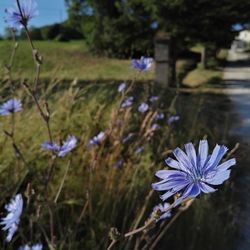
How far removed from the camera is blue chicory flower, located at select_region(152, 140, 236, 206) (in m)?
0.56

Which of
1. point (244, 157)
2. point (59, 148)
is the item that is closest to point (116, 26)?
point (244, 157)

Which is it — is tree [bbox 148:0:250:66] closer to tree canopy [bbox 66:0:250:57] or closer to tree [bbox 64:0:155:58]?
tree canopy [bbox 66:0:250:57]

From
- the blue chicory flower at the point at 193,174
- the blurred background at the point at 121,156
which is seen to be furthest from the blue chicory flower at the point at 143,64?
the blue chicory flower at the point at 193,174

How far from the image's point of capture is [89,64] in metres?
16.3

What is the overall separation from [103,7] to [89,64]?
6.31 feet

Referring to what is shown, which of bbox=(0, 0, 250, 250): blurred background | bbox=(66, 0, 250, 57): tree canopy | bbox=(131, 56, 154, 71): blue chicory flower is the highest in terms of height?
A: bbox=(131, 56, 154, 71): blue chicory flower

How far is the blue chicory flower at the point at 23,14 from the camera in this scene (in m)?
1.29

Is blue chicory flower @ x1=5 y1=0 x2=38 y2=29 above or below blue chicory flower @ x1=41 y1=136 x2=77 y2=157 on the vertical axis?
above

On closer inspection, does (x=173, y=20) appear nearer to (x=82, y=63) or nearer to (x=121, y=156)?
(x=82, y=63)

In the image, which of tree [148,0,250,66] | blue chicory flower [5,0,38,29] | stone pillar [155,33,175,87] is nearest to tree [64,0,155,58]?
tree [148,0,250,66]

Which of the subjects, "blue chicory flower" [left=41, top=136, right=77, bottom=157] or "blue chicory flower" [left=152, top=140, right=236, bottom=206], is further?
"blue chicory flower" [left=41, top=136, right=77, bottom=157]

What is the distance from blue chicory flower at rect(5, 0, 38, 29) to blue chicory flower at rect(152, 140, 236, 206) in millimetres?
781

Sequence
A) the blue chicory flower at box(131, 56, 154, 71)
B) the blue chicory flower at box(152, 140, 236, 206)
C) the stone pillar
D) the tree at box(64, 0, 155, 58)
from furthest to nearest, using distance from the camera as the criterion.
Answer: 1. the tree at box(64, 0, 155, 58)
2. the stone pillar
3. the blue chicory flower at box(131, 56, 154, 71)
4. the blue chicory flower at box(152, 140, 236, 206)

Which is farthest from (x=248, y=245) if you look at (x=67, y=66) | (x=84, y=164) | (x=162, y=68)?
(x=67, y=66)
